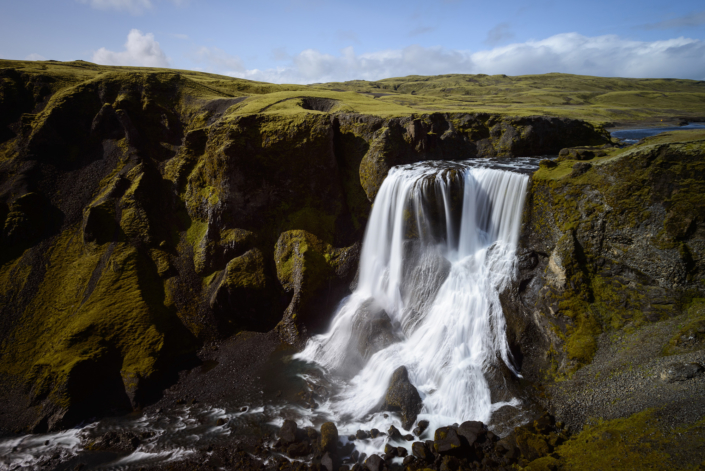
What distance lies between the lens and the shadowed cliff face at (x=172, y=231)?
18391 millimetres

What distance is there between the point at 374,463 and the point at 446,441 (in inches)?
111

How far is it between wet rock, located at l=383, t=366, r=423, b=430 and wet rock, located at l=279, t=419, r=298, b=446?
13.8ft

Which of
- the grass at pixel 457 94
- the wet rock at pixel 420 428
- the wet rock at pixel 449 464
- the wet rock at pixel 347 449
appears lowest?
the wet rock at pixel 347 449

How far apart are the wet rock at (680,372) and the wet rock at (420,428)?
8.45 meters

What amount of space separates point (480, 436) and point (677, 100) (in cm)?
12714

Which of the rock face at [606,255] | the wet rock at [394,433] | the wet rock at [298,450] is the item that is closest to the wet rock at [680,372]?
the rock face at [606,255]

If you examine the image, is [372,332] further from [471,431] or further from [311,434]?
[471,431]

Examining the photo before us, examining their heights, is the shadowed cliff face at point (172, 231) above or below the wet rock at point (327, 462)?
above

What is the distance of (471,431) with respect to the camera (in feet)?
40.8

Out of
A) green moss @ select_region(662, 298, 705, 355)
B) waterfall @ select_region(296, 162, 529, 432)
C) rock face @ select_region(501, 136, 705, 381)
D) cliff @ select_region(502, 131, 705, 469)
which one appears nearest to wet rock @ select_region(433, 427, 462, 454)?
waterfall @ select_region(296, 162, 529, 432)

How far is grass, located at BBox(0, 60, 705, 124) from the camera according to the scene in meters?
32.3

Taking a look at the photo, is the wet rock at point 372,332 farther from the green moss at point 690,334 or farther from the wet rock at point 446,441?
the green moss at point 690,334

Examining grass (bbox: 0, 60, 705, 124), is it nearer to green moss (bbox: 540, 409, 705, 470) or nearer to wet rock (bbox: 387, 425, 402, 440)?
wet rock (bbox: 387, 425, 402, 440)

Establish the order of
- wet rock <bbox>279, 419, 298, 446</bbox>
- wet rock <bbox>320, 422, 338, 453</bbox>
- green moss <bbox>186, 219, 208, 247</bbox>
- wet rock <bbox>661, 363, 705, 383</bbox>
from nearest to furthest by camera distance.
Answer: wet rock <bbox>661, 363, 705, 383</bbox>, wet rock <bbox>320, 422, 338, 453</bbox>, wet rock <bbox>279, 419, 298, 446</bbox>, green moss <bbox>186, 219, 208, 247</bbox>
